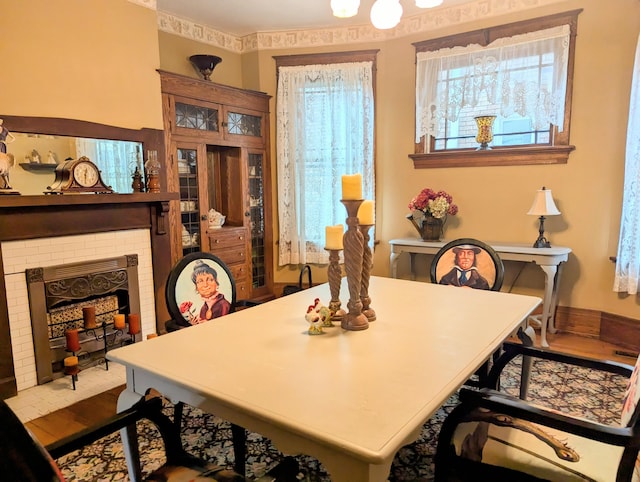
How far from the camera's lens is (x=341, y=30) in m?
4.42

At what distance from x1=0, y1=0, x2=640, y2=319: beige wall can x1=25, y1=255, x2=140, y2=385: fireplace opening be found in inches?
43.4

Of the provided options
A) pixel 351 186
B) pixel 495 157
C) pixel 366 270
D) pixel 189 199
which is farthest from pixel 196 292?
pixel 495 157

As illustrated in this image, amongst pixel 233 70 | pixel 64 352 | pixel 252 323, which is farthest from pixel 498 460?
pixel 233 70

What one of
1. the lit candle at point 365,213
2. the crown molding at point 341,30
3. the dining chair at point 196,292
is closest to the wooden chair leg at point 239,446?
the dining chair at point 196,292

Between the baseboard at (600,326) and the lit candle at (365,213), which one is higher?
the lit candle at (365,213)

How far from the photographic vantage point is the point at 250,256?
15.1 feet

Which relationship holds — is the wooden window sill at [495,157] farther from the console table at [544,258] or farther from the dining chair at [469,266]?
the dining chair at [469,266]

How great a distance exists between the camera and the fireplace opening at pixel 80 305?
9.28 feet

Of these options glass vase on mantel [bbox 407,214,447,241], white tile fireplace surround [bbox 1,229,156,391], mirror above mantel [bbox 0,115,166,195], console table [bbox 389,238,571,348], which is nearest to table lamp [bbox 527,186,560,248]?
console table [bbox 389,238,571,348]

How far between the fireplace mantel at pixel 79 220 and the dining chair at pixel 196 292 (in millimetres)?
1305

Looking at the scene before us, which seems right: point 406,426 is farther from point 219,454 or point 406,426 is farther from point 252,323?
point 219,454

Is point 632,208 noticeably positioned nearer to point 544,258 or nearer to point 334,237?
point 544,258

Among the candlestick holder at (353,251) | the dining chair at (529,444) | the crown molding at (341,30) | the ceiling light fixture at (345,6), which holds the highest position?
the crown molding at (341,30)

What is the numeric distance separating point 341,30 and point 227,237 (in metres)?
2.44
